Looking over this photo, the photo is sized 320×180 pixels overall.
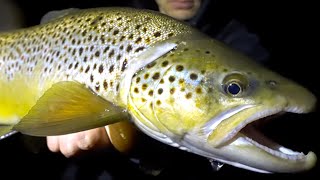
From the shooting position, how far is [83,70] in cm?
140

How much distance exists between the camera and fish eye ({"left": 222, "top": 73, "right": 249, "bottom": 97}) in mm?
1188

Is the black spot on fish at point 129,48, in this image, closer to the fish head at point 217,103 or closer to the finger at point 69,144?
the fish head at point 217,103

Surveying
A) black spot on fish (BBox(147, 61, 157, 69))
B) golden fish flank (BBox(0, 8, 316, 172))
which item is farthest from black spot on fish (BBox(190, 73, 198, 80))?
black spot on fish (BBox(147, 61, 157, 69))

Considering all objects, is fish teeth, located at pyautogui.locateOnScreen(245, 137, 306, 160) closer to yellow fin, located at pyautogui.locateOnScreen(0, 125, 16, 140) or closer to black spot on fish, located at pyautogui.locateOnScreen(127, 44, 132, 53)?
black spot on fish, located at pyautogui.locateOnScreen(127, 44, 132, 53)

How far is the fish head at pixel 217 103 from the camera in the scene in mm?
1145

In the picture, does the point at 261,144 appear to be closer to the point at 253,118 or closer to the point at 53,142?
the point at 253,118

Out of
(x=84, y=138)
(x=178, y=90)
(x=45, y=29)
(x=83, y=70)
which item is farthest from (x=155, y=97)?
(x=45, y=29)

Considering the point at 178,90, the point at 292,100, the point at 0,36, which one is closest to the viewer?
the point at 292,100

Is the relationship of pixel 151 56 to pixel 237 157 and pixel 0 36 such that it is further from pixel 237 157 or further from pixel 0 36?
pixel 0 36

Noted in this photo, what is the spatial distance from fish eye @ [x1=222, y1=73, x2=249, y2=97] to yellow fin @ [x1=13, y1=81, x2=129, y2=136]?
0.90 ft

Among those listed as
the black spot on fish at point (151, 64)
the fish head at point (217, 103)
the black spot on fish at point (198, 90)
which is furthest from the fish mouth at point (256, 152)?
the black spot on fish at point (151, 64)

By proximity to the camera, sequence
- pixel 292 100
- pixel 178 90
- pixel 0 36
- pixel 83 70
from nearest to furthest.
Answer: pixel 292 100
pixel 178 90
pixel 83 70
pixel 0 36

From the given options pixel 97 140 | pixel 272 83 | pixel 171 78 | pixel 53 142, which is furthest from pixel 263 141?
Result: pixel 53 142

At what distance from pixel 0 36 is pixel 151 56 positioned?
69 cm
